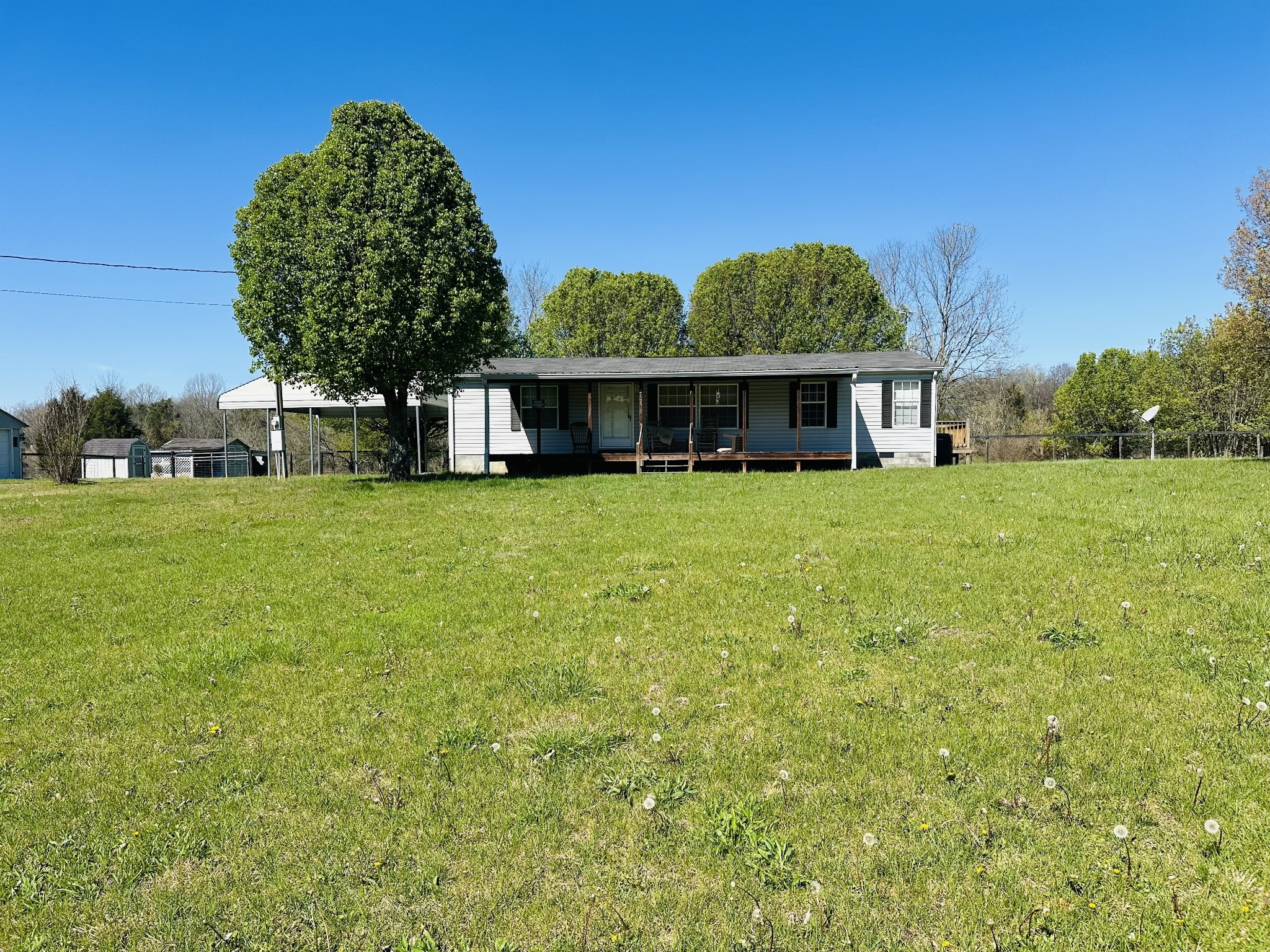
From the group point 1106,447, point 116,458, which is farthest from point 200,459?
point 1106,447

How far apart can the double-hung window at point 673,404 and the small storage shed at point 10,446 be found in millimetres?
33697

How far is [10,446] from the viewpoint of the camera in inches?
1411

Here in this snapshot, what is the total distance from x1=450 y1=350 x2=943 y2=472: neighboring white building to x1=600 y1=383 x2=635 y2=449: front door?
0.09 ft

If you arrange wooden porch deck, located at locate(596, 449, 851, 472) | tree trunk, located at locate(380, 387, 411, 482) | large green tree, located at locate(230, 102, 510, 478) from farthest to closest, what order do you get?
wooden porch deck, located at locate(596, 449, 851, 472), tree trunk, located at locate(380, 387, 411, 482), large green tree, located at locate(230, 102, 510, 478)

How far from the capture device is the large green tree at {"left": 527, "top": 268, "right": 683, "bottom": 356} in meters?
35.1

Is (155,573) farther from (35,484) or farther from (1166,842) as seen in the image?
(35,484)

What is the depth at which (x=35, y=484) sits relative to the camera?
19547mm

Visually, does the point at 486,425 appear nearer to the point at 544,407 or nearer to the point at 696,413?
the point at 544,407

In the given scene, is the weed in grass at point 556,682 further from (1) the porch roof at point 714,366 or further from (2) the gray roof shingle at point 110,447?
(2) the gray roof shingle at point 110,447

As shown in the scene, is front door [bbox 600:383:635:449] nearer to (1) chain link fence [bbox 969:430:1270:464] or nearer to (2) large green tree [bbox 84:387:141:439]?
(1) chain link fence [bbox 969:430:1270:464]

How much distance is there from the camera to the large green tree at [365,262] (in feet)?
47.8

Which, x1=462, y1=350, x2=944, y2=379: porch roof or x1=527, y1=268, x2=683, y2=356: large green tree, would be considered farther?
x1=527, y1=268, x2=683, y2=356: large green tree

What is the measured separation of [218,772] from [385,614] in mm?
2321

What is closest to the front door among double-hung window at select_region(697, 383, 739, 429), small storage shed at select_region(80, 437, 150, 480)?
double-hung window at select_region(697, 383, 739, 429)
